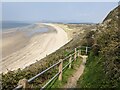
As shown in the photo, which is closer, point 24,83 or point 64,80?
point 24,83

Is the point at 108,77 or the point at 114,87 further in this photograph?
the point at 108,77

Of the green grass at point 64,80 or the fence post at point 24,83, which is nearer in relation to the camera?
the fence post at point 24,83

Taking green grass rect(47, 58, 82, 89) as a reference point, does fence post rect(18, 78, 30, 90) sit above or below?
above

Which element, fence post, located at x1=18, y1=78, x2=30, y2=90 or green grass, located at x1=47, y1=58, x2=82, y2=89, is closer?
fence post, located at x1=18, y1=78, x2=30, y2=90

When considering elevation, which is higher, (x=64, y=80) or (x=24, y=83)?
(x=24, y=83)

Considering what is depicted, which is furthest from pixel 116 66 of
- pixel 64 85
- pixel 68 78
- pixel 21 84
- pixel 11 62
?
pixel 11 62

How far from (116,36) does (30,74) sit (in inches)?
192

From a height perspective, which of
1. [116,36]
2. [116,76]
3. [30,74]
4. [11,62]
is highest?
[116,36]

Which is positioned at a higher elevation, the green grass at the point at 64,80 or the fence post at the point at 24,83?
the fence post at the point at 24,83

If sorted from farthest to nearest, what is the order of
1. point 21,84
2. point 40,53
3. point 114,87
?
point 40,53 → point 114,87 → point 21,84

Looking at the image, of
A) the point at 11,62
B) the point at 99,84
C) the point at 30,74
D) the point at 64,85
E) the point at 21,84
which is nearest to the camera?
the point at 21,84

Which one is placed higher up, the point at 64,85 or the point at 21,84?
the point at 21,84

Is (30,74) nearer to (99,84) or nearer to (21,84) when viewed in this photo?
(99,84)

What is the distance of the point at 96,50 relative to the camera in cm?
1939
